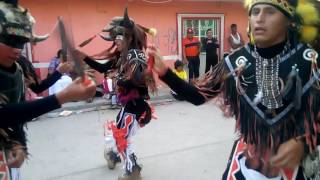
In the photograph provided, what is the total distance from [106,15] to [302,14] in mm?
9164

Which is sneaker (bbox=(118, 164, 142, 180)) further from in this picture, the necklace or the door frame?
the door frame

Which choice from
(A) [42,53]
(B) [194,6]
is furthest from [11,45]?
(B) [194,6]

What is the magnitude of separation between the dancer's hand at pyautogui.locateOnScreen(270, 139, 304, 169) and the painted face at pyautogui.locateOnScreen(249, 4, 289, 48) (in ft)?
1.90

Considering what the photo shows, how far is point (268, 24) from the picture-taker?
2.12m

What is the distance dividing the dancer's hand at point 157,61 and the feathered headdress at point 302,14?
2.02 ft

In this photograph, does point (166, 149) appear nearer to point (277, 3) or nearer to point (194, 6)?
point (277, 3)

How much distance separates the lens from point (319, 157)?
218 centimetres

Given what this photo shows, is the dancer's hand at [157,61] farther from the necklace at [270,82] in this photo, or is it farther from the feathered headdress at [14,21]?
the feathered headdress at [14,21]

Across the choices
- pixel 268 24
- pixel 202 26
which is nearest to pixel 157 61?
pixel 268 24

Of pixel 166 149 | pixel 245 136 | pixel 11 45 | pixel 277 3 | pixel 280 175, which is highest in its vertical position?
pixel 277 3

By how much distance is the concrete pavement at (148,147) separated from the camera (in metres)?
4.76

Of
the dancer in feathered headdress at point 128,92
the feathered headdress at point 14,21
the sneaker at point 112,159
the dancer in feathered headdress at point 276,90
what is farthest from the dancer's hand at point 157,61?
the sneaker at point 112,159

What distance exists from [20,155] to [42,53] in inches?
317

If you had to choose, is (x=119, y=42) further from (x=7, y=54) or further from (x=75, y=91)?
(x=75, y=91)
